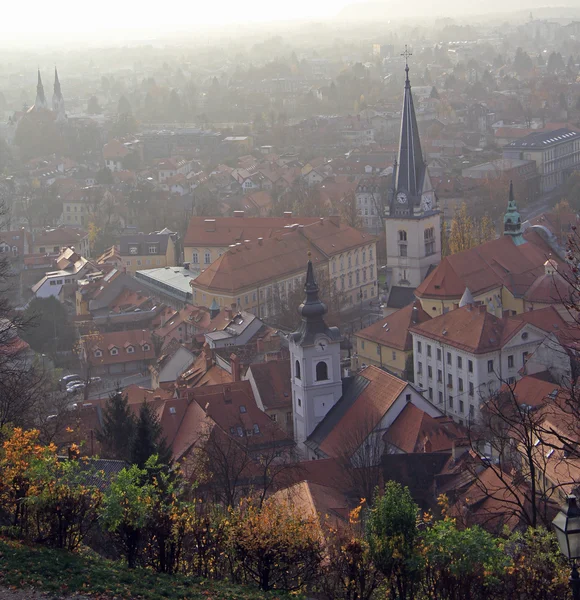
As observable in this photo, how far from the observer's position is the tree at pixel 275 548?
12.2 metres

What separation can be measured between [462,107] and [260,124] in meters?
17.1

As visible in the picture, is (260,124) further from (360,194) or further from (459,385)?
(459,385)

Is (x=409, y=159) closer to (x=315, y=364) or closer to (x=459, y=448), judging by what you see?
(x=315, y=364)

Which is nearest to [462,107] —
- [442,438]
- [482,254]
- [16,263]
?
[16,263]

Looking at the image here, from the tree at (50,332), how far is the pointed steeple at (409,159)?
1164 centimetres

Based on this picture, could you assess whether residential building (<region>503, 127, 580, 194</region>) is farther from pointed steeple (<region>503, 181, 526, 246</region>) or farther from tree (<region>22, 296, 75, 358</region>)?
tree (<region>22, 296, 75, 358</region>)

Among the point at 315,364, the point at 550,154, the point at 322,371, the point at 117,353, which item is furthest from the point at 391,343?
the point at 550,154

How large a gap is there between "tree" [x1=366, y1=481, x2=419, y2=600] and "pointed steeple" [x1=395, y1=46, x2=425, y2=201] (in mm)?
29815

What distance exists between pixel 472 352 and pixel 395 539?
17.5 meters

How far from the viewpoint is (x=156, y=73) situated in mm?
195625

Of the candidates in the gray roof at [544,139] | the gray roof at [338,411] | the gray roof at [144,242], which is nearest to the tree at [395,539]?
the gray roof at [338,411]

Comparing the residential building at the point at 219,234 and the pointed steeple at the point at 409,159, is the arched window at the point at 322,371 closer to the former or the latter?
the pointed steeple at the point at 409,159

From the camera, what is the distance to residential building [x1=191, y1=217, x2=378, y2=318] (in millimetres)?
40812

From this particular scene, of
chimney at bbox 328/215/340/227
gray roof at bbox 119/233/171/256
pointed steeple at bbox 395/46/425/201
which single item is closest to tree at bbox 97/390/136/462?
pointed steeple at bbox 395/46/425/201
